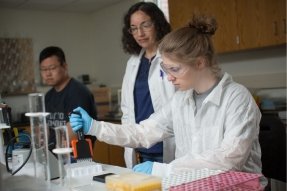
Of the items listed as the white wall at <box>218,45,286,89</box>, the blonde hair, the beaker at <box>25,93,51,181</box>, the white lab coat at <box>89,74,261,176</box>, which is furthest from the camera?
the white wall at <box>218,45,286,89</box>

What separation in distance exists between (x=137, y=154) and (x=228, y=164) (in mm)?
787

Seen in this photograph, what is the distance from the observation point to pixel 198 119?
1320 mm

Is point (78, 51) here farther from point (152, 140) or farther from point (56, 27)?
point (152, 140)

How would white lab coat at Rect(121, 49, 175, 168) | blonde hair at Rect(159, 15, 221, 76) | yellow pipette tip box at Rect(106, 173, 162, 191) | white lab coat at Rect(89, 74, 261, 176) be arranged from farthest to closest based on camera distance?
white lab coat at Rect(121, 49, 175, 168), blonde hair at Rect(159, 15, 221, 76), white lab coat at Rect(89, 74, 261, 176), yellow pipette tip box at Rect(106, 173, 162, 191)

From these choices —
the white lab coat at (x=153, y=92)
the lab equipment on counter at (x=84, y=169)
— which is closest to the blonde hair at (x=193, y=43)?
the white lab coat at (x=153, y=92)

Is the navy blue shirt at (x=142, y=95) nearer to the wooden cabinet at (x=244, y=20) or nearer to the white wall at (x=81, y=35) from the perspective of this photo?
the wooden cabinet at (x=244, y=20)

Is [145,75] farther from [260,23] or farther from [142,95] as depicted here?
[260,23]

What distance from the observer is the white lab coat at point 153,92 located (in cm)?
166

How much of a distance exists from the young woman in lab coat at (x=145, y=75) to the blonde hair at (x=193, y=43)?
45 centimetres

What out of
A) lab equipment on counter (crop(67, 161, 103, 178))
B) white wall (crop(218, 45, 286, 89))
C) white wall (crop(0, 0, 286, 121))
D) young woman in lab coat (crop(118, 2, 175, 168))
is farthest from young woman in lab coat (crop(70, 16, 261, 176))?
white wall (crop(0, 0, 286, 121))

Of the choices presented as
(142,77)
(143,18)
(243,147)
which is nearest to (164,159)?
(142,77)

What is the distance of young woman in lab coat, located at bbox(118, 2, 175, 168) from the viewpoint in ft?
5.65

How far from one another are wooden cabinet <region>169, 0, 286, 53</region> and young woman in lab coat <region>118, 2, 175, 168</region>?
1.22 m

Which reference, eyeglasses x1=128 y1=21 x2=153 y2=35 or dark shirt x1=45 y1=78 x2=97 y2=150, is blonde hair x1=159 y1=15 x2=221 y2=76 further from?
dark shirt x1=45 y1=78 x2=97 y2=150
